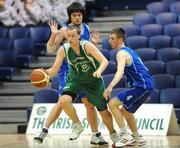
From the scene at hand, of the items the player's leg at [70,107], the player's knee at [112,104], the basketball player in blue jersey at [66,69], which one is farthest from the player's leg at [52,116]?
the player's knee at [112,104]

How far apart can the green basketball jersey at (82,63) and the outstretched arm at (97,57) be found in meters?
0.06

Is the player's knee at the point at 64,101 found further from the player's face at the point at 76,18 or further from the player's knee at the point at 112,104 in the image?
the player's face at the point at 76,18

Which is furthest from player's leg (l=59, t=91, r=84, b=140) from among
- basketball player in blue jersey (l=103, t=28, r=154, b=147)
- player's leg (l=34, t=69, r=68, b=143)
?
basketball player in blue jersey (l=103, t=28, r=154, b=147)

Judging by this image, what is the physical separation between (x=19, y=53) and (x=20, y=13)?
1.04 meters

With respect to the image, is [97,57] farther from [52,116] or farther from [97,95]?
[52,116]

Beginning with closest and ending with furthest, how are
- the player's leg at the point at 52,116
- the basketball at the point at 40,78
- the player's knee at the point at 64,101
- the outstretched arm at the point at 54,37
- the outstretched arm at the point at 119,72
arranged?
the outstretched arm at the point at 119,72 < the basketball at the point at 40,78 < the player's knee at the point at 64,101 < the player's leg at the point at 52,116 < the outstretched arm at the point at 54,37

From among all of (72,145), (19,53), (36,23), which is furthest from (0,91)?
(72,145)

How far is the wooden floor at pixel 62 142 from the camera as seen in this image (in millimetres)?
7984

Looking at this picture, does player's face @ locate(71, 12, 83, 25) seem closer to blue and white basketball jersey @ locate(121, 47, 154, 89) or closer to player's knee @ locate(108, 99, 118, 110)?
blue and white basketball jersey @ locate(121, 47, 154, 89)

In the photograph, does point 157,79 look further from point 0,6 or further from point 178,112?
point 0,6

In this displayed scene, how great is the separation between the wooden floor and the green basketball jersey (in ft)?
2.85

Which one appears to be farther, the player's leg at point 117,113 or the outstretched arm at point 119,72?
the player's leg at point 117,113

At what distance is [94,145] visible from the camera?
8.06 metres

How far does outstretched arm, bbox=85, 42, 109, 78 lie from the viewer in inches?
292
